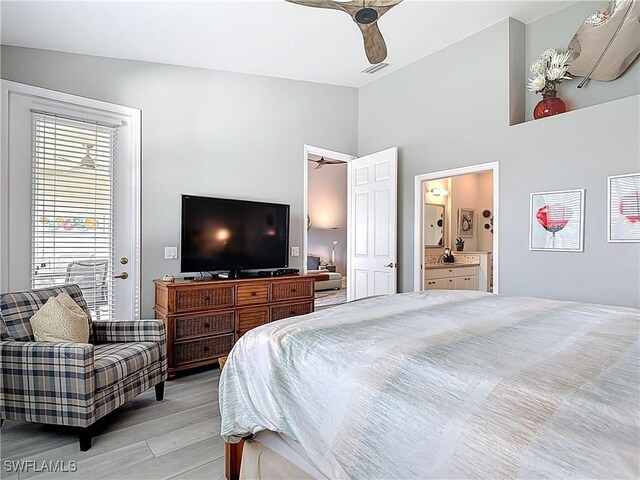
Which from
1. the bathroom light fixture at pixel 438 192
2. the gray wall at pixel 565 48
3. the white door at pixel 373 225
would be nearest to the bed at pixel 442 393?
the gray wall at pixel 565 48

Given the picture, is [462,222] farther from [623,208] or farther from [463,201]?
[623,208]

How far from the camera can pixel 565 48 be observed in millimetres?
3412

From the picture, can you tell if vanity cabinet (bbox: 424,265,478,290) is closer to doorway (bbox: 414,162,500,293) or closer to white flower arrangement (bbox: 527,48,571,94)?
doorway (bbox: 414,162,500,293)

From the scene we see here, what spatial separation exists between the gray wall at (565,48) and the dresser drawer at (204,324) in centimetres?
350

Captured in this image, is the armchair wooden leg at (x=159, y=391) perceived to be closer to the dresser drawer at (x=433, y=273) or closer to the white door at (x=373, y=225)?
the white door at (x=373, y=225)

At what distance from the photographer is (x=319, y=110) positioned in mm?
4770

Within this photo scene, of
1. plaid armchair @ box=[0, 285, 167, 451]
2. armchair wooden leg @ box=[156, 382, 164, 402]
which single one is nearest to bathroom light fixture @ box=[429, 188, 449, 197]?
armchair wooden leg @ box=[156, 382, 164, 402]

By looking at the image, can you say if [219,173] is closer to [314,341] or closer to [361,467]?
[314,341]

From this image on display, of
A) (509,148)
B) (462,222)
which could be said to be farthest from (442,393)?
(462,222)

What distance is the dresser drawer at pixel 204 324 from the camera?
10.7 ft

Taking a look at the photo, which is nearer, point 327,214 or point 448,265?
point 448,265

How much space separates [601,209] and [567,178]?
0.37 m

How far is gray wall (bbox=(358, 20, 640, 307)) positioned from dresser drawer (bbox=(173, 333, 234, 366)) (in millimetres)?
2158

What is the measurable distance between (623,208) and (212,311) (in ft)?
11.4
